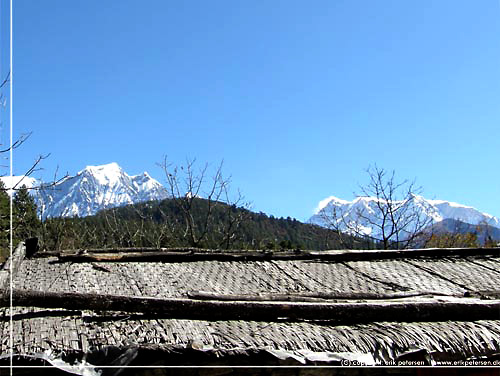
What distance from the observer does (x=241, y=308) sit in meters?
2.98

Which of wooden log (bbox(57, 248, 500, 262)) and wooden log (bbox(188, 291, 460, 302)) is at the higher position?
wooden log (bbox(57, 248, 500, 262))

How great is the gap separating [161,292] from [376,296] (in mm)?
1520

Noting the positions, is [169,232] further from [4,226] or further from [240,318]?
[240,318]

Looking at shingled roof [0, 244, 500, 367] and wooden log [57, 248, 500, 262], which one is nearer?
shingled roof [0, 244, 500, 367]

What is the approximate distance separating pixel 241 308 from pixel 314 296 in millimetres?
851

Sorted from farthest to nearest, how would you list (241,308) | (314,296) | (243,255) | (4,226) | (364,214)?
(364,214), (4,226), (243,255), (314,296), (241,308)

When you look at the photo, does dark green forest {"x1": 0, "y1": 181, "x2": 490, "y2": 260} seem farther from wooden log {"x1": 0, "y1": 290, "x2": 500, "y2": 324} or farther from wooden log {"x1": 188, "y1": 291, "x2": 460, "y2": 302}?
wooden log {"x1": 0, "y1": 290, "x2": 500, "y2": 324}

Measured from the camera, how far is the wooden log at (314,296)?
350 centimetres

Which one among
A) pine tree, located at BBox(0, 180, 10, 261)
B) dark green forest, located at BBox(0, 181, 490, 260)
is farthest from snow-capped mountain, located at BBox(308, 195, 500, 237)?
pine tree, located at BBox(0, 180, 10, 261)

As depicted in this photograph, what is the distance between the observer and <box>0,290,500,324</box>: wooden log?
9.57ft

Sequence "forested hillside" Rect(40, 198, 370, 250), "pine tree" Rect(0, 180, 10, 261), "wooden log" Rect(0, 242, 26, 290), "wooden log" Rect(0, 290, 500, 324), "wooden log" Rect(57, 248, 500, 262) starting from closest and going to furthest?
"wooden log" Rect(0, 290, 500, 324) → "wooden log" Rect(0, 242, 26, 290) → "wooden log" Rect(57, 248, 500, 262) → "pine tree" Rect(0, 180, 10, 261) → "forested hillside" Rect(40, 198, 370, 250)

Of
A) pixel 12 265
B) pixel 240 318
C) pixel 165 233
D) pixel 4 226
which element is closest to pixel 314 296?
pixel 240 318

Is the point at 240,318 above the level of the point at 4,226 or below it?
below

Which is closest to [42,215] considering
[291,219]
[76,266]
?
[76,266]
